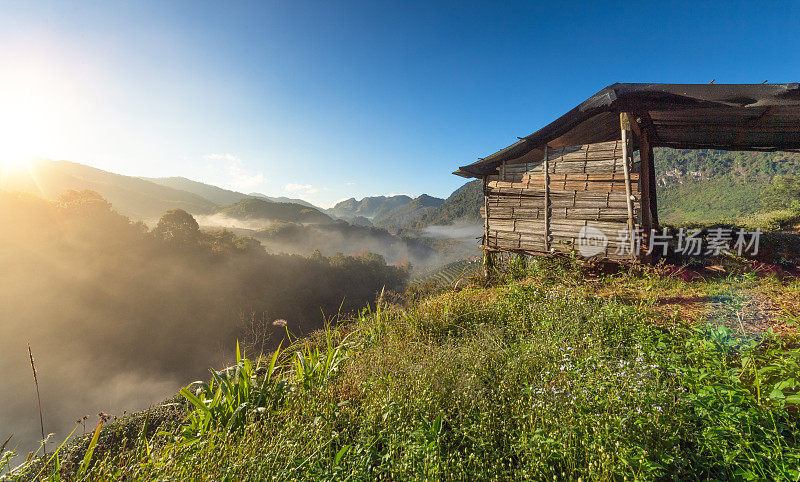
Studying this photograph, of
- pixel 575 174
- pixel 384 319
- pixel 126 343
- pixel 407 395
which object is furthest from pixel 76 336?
pixel 575 174

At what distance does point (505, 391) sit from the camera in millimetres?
2375

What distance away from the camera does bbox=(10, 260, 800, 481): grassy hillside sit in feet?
5.75

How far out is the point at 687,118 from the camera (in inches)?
243

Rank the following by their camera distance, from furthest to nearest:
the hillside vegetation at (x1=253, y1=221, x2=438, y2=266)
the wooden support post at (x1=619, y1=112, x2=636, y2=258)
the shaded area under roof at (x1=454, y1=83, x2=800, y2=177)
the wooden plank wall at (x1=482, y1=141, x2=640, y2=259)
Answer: the hillside vegetation at (x1=253, y1=221, x2=438, y2=266), the wooden plank wall at (x1=482, y1=141, x2=640, y2=259), the wooden support post at (x1=619, y1=112, x2=636, y2=258), the shaded area under roof at (x1=454, y1=83, x2=800, y2=177)

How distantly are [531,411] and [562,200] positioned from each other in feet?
20.9

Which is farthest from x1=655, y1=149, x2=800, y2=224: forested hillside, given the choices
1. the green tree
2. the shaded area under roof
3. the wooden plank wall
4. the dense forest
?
the green tree

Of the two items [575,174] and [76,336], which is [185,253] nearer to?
[76,336]

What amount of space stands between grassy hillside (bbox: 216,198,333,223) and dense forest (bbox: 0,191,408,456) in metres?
67.8

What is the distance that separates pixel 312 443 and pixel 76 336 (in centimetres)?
3911

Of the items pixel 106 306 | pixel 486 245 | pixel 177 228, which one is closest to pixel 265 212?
pixel 177 228

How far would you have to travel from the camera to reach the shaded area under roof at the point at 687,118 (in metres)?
4.46
